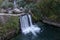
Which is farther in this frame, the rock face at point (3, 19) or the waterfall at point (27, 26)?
the waterfall at point (27, 26)

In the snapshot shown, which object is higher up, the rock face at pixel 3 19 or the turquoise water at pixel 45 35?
the rock face at pixel 3 19

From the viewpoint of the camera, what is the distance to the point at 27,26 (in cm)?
1231

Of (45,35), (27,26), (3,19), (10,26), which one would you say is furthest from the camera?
(27,26)

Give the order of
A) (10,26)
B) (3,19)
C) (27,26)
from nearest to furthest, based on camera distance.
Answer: (10,26) → (3,19) → (27,26)

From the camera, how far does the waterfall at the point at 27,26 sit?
11434 millimetres

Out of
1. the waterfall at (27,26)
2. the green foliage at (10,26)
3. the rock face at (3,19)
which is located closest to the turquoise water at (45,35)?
the waterfall at (27,26)

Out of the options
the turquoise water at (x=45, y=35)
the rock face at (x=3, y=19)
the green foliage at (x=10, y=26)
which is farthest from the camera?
the turquoise water at (x=45, y=35)

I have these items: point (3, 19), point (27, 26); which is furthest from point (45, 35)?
point (3, 19)

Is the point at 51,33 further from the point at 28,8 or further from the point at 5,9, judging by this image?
the point at 5,9

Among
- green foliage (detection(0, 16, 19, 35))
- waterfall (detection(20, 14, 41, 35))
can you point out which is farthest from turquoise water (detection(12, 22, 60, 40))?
green foliage (detection(0, 16, 19, 35))

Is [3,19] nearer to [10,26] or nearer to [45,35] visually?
[10,26]

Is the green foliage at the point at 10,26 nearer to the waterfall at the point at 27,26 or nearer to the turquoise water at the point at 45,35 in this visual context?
the turquoise water at the point at 45,35

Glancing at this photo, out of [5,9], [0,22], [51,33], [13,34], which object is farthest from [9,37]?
[5,9]

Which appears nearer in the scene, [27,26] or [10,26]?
[10,26]
